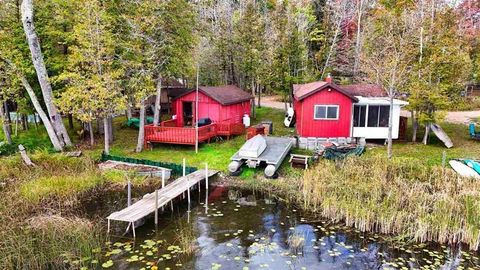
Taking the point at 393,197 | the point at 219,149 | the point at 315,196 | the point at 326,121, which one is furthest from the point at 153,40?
the point at 393,197

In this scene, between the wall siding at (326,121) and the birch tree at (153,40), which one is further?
the wall siding at (326,121)

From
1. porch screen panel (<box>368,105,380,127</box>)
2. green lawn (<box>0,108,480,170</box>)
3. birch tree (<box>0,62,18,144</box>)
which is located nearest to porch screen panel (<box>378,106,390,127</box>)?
porch screen panel (<box>368,105,380,127</box>)

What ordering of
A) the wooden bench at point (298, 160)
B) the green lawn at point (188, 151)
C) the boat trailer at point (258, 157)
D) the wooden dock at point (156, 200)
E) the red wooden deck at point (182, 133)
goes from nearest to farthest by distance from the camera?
the wooden dock at point (156, 200) < the boat trailer at point (258, 157) < the wooden bench at point (298, 160) < the green lawn at point (188, 151) < the red wooden deck at point (182, 133)

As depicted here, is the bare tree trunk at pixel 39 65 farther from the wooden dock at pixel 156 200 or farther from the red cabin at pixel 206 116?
the wooden dock at pixel 156 200

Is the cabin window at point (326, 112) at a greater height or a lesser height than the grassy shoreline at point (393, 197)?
greater

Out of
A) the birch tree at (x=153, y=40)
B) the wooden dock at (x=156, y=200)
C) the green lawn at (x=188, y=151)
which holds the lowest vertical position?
the wooden dock at (x=156, y=200)

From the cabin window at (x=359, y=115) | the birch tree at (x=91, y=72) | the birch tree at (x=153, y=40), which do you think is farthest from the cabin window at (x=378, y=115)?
the birch tree at (x=91, y=72)

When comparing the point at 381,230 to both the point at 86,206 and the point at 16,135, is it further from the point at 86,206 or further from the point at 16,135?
the point at 16,135

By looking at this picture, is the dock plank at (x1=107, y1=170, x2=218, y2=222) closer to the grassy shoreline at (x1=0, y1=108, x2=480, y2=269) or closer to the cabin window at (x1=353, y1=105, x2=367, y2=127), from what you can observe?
the grassy shoreline at (x1=0, y1=108, x2=480, y2=269)
